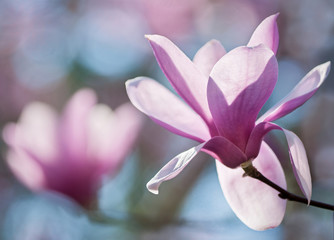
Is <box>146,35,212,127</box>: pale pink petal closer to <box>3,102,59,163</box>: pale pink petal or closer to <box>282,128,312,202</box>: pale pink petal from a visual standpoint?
<box>282,128,312,202</box>: pale pink petal

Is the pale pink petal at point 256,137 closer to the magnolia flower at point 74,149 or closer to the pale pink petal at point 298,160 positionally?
the pale pink petal at point 298,160

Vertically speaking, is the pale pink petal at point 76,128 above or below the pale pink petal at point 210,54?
below

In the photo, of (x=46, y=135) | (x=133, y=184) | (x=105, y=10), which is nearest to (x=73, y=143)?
(x=46, y=135)

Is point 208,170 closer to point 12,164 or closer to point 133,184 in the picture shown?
point 133,184

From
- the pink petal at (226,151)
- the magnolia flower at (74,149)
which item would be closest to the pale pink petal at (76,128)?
the magnolia flower at (74,149)

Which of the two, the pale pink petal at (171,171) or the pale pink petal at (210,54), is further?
the pale pink petal at (210,54)

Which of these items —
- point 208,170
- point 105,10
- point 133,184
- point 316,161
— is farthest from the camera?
point 105,10
